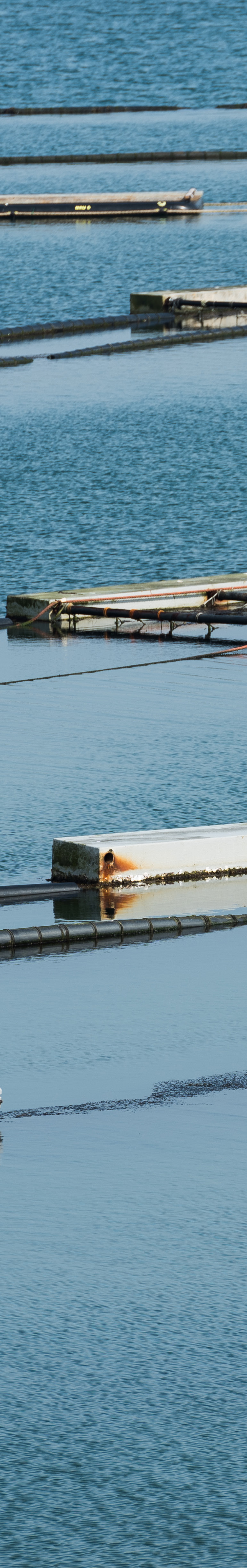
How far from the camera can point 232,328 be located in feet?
168

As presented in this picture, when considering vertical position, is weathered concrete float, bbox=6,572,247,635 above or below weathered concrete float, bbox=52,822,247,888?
above

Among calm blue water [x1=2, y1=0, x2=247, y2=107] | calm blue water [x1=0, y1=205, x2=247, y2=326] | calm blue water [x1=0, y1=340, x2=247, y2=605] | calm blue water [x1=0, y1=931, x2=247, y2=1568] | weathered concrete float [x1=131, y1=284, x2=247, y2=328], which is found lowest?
calm blue water [x1=0, y1=931, x2=247, y2=1568]

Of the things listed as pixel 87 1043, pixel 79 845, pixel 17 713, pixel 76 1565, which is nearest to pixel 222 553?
pixel 17 713

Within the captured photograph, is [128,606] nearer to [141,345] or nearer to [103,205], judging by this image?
[141,345]

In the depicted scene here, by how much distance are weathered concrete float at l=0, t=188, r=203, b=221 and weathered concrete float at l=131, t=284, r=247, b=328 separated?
51.0 feet

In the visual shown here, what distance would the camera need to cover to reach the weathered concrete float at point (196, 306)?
50688 millimetres

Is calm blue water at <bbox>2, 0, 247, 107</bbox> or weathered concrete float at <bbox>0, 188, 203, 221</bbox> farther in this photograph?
calm blue water at <bbox>2, 0, 247, 107</bbox>

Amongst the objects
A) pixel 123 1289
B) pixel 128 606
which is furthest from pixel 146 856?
pixel 128 606

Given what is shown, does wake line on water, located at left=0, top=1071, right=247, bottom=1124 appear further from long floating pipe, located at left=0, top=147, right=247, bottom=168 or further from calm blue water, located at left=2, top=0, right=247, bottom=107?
calm blue water, located at left=2, top=0, right=247, bottom=107

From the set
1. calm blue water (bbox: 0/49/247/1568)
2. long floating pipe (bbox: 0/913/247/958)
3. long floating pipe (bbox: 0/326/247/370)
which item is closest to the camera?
calm blue water (bbox: 0/49/247/1568)

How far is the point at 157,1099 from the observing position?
11422 millimetres

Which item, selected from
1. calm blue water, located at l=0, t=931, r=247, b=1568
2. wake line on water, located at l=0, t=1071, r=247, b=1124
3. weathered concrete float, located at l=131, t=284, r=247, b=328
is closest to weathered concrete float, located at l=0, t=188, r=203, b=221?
weathered concrete float, located at l=131, t=284, r=247, b=328

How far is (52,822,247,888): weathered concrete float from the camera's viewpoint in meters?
15.6

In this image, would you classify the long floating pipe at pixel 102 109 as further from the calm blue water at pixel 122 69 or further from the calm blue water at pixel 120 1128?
the calm blue water at pixel 120 1128
